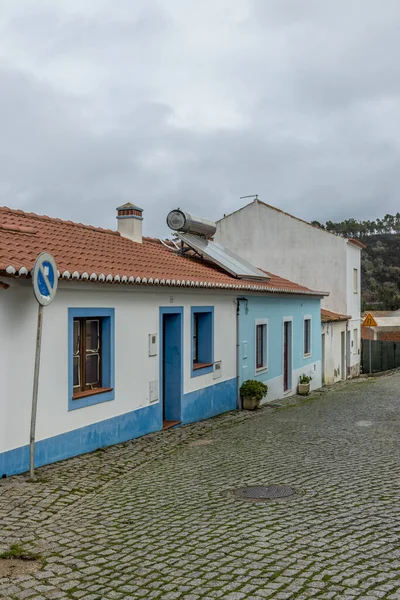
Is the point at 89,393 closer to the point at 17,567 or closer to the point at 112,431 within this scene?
the point at 112,431

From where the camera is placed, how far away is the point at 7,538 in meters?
5.57

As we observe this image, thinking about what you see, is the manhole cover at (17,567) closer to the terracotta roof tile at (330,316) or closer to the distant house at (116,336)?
the distant house at (116,336)

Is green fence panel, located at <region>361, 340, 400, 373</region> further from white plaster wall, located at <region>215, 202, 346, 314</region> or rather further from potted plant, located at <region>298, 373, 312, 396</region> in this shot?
potted plant, located at <region>298, 373, 312, 396</region>

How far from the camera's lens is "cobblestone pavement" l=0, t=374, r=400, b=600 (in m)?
4.57

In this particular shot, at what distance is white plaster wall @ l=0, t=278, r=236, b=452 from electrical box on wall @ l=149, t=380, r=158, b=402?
0.32ft

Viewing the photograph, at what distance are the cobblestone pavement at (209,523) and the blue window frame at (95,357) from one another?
32.7 inches

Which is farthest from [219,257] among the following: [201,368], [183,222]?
[201,368]

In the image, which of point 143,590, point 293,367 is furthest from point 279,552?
point 293,367

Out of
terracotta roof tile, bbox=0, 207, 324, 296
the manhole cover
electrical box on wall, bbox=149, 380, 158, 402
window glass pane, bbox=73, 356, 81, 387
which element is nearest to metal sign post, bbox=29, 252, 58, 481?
terracotta roof tile, bbox=0, 207, 324, 296

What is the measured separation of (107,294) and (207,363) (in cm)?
458

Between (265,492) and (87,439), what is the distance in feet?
10.5

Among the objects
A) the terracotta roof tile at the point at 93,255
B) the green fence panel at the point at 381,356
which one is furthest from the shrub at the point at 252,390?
the green fence panel at the point at 381,356

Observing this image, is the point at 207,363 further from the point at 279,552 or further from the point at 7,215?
the point at 279,552

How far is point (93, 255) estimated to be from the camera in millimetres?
10562
